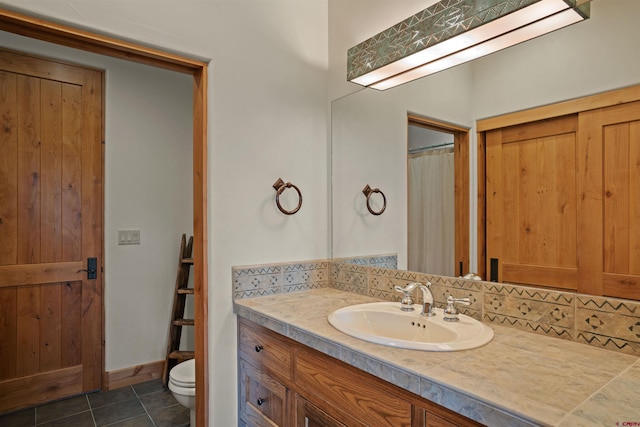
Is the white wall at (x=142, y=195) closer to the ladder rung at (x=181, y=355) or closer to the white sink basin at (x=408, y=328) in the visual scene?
the ladder rung at (x=181, y=355)

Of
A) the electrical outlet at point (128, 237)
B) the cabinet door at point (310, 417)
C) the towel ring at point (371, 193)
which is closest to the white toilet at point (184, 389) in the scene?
the cabinet door at point (310, 417)

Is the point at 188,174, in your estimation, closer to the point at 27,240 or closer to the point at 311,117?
the point at 27,240

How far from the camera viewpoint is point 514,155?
135 cm

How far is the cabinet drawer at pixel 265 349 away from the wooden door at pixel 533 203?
0.87 m

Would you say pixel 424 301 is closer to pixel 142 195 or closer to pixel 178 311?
pixel 178 311

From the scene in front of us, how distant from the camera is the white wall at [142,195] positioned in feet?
9.09

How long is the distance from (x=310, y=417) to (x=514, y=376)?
0.74 meters

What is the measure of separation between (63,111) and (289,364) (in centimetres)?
245

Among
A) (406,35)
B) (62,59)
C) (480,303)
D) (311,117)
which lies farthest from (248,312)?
(62,59)

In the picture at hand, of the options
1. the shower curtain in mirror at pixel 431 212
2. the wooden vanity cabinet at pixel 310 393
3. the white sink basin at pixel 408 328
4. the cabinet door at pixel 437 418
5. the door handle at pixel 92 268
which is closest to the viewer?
the cabinet door at pixel 437 418

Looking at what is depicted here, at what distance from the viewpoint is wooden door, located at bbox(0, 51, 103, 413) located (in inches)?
96.5

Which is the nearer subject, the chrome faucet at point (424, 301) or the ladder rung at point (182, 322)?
the chrome faucet at point (424, 301)

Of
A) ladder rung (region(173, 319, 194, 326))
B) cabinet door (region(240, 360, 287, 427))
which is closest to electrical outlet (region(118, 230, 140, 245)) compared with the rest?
ladder rung (region(173, 319, 194, 326))

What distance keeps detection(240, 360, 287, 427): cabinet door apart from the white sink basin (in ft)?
1.32
